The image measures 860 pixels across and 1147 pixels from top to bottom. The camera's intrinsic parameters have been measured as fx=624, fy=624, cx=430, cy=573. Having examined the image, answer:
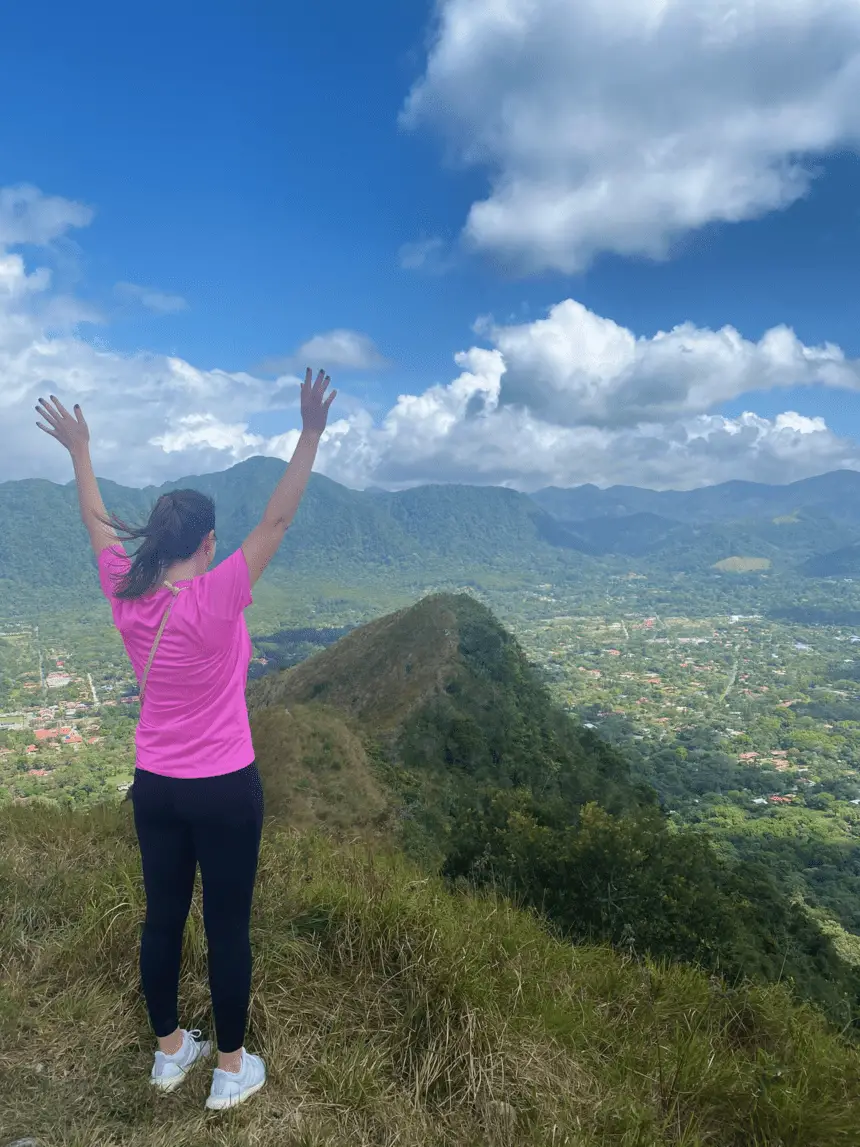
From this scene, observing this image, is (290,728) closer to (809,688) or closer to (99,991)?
(99,991)

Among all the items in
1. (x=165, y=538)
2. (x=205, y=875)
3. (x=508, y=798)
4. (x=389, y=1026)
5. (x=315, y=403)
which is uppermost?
(x=315, y=403)

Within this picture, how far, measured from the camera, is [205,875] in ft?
7.08

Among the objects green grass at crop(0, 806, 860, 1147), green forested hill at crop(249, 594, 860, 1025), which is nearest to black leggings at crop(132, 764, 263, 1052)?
green grass at crop(0, 806, 860, 1147)

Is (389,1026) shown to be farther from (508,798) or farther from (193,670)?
(508,798)

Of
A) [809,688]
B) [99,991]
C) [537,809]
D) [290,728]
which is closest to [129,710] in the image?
[290,728]

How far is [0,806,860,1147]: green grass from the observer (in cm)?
213

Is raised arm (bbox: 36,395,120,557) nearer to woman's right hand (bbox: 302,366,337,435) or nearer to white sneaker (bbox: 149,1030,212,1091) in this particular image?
woman's right hand (bbox: 302,366,337,435)

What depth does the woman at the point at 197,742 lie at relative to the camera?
2102 mm

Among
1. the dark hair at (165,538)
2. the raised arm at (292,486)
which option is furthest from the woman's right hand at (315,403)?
the dark hair at (165,538)

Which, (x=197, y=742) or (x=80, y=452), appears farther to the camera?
(x=80, y=452)

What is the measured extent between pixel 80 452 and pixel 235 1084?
2515 millimetres

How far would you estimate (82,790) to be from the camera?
128 feet

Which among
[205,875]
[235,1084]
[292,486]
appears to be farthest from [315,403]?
[235,1084]

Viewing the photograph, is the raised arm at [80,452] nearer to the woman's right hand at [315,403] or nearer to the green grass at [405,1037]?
the woman's right hand at [315,403]
